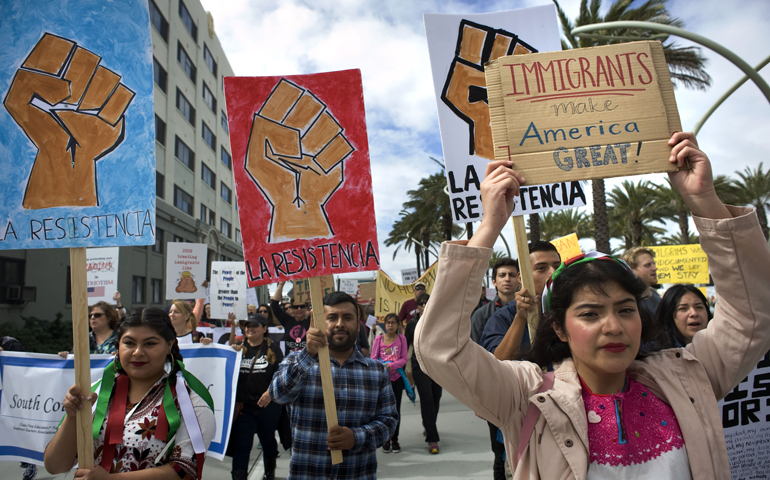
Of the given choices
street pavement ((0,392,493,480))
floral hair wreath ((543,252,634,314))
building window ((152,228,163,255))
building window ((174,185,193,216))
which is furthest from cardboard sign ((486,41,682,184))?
building window ((174,185,193,216))

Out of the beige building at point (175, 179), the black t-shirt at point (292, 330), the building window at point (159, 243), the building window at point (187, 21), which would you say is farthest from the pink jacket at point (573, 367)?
the building window at point (187, 21)

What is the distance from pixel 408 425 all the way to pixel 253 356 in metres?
3.63

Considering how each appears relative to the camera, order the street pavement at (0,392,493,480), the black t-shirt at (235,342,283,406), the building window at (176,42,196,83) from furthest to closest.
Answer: the building window at (176,42,196,83) < the street pavement at (0,392,493,480) < the black t-shirt at (235,342,283,406)

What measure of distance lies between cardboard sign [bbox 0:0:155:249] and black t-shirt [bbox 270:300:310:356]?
3964mm

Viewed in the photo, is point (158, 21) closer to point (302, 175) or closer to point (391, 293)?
point (391, 293)

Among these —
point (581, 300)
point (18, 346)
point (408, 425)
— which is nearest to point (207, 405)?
point (581, 300)

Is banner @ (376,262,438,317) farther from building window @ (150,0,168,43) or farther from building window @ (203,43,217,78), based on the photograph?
building window @ (203,43,217,78)

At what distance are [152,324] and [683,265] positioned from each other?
11328 millimetres

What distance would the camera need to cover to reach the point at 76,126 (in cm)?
293


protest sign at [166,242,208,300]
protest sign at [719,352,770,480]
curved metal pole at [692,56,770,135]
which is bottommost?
protest sign at [719,352,770,480]

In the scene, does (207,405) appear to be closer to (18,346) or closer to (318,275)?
(318,275)

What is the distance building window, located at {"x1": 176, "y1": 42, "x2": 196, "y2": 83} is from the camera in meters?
27.8

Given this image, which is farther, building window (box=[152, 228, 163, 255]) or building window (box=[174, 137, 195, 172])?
building window (box=[174, 137, 195, 172])

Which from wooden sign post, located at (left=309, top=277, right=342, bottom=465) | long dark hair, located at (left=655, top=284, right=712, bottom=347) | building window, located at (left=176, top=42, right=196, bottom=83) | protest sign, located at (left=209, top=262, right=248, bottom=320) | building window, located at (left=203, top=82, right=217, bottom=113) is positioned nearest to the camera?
wooden sign post, located at (left=309, top=277, right=342, bottom=465)
